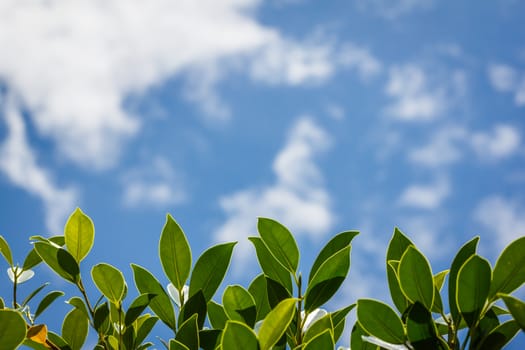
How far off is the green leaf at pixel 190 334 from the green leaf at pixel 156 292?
0.58 feet

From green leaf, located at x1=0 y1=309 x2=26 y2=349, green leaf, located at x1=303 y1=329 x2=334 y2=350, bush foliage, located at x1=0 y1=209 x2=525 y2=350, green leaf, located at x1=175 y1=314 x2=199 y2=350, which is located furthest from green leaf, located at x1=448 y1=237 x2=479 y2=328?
green leaf, located at x1=0 y1=309 x2=26 y2=349

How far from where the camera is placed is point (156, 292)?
1254mm

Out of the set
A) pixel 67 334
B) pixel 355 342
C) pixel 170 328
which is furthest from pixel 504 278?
→ pixel 67 334

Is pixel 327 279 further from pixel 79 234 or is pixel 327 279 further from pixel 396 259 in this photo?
pixel 79 234

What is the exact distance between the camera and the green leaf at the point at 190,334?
106 cm

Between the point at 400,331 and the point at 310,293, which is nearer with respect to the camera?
the point at 400,331

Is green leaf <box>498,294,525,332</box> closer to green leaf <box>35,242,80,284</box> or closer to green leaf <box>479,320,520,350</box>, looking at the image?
green leaf <box>479,320,520,350</box>

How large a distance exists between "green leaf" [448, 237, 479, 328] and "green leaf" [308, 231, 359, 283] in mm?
216

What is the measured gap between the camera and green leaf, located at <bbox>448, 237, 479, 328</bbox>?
0.98m

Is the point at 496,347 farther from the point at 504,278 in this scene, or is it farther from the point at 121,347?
the point at 121,347

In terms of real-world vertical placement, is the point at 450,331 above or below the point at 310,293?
below

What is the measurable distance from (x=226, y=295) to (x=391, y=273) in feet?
1.03

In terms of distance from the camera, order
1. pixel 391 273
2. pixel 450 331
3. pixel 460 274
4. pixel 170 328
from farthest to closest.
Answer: pixel 170 328
pixel 391 273
pixel 450 331
pixel 460 274

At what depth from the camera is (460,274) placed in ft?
3.01
